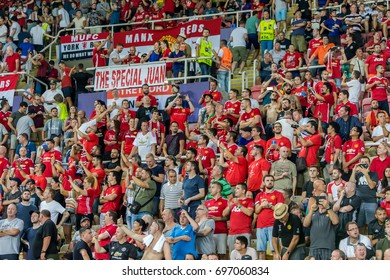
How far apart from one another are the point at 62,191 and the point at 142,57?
5.68 metres

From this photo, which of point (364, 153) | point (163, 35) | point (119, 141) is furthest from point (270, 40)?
point (364, 153)

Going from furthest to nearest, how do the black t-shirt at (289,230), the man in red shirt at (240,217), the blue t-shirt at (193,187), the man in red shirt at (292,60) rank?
1. the man in red shirt at (292,60)
2. the blue t-shirt at (193,187)
3. the man in red shirt at (240,217)
4. the black t-shirt at (289,230)

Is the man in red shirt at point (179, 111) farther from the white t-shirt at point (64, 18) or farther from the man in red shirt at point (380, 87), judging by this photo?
the white t-shirt at point (64, 18)

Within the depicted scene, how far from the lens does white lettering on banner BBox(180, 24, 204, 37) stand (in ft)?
82.8

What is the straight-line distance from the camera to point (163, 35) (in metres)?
25.9

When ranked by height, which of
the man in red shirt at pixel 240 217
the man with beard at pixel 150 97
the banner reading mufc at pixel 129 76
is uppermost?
the banner reading mufc at pixel 129 76

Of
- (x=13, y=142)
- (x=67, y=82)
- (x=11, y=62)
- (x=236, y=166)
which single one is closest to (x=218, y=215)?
(x=236, y=166)

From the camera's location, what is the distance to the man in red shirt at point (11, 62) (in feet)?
85.9

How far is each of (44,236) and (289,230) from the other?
4.51 m

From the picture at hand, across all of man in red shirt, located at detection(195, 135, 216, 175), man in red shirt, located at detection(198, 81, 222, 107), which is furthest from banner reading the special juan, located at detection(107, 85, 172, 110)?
man in red shirt, located at detection(195, 135, 216, 175)

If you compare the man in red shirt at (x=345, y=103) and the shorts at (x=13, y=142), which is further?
the shorts at (x=13, y=142)

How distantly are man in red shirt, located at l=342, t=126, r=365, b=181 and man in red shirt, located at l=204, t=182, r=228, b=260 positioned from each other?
2.18 m

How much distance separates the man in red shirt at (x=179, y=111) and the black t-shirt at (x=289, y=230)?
17.7ft

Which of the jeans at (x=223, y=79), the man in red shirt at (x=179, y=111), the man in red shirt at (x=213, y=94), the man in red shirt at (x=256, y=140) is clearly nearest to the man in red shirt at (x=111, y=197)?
the man in red shirt at (x=179, y=111)
